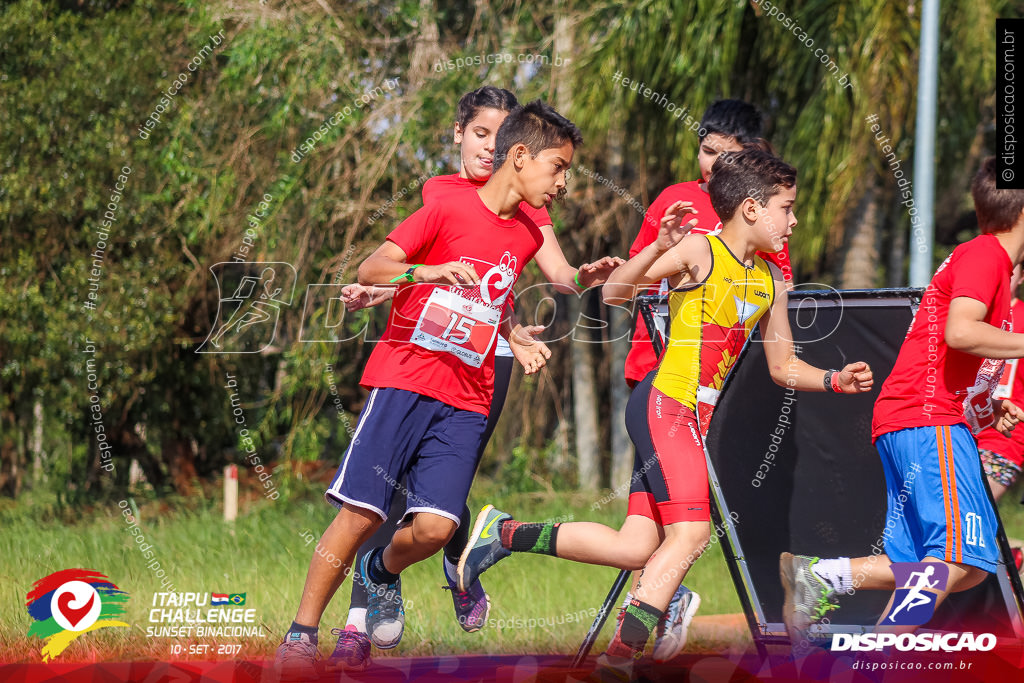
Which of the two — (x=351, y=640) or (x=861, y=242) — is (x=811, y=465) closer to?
(x=351, y=640)

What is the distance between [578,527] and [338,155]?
187 inches

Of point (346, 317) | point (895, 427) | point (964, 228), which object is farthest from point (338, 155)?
point (964, 228)

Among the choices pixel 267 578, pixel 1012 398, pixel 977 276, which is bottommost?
pixel 267 578

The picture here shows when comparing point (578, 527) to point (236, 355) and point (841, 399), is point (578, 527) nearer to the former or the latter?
point (841, 399)

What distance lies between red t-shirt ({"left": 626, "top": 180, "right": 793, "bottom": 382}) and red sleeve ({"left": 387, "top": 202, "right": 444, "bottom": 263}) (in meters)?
0.85

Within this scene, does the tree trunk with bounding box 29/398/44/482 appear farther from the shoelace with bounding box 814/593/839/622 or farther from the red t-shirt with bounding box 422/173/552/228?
the shoelace with bounding box 814/593/839/622

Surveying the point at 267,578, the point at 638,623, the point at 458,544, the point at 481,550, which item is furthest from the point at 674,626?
the point at 267,578

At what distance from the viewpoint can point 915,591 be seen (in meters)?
3.29

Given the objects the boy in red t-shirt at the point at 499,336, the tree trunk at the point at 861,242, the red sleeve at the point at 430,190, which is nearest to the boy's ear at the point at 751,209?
the boy in red t-shirt at the point at 499,336

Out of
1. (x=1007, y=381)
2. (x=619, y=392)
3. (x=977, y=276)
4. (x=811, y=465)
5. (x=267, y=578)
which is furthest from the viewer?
(x=619, y=392)

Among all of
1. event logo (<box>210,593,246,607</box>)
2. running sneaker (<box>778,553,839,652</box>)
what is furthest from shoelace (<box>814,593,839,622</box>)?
event logo (<box>210,593,246,607</box>)

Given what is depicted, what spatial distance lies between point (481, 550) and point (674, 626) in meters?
0.72

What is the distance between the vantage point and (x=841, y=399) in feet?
13.1

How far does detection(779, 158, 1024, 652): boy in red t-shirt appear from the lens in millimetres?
3219
